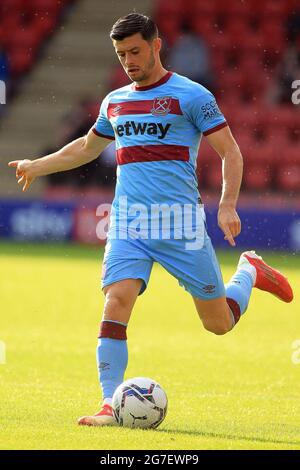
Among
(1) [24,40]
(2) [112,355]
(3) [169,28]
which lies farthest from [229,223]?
(1) [24,40]

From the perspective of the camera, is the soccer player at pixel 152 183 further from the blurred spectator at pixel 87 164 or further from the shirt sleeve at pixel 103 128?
the blurred spectator at pixel 87 164

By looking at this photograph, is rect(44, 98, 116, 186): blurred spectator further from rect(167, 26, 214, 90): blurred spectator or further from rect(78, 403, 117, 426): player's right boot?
rect(78, 403, 117, 426): player's right boot

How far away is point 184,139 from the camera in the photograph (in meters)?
6.01

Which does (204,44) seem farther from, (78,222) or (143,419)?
(143,419)

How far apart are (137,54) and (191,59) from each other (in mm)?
14243

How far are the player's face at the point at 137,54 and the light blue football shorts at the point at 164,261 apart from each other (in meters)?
0.84

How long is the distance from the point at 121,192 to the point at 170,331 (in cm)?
397

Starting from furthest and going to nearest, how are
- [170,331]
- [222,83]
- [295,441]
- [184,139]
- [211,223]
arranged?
1. [222,83]
2. [211,223]
3. [170,331]
4. [184,139]
5. [295,441]

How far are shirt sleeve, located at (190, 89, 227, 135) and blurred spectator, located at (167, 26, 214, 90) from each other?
1343 cm

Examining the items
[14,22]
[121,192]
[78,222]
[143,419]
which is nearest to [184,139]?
[121,192]

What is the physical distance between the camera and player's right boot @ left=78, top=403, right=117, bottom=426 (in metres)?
5.57

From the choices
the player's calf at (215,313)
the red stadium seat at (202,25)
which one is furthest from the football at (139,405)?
the red stadium seat at (202,25)

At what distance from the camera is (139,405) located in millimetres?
5551

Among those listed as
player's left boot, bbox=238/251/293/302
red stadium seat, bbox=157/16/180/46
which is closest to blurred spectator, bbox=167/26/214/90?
red stadium seat, bbox=157/16/180/46
